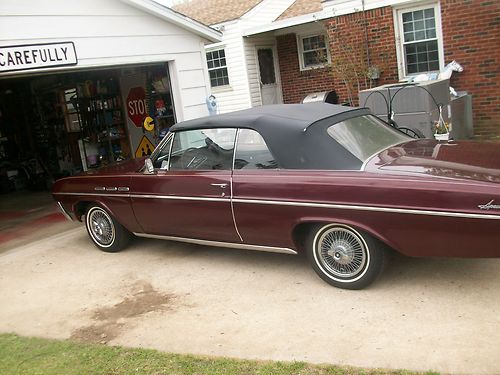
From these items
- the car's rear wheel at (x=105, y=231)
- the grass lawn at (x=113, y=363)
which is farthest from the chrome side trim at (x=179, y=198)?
the grass lawn at (x=113, y=363)

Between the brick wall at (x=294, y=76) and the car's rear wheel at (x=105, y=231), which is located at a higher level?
the brick wall at (x=294, y=76)

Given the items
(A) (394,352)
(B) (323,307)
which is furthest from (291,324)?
(A) (394,352)

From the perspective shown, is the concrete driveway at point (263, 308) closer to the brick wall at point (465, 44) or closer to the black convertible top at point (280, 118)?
the black convertible top at point (280, 118)

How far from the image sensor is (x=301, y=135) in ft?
14.9

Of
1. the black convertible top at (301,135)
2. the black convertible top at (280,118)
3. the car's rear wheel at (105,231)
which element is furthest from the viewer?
the car's rear wheel at (105,231)

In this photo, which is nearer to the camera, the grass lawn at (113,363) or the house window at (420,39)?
the grass lawn at (113,363)

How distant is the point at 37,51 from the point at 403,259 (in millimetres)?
5305

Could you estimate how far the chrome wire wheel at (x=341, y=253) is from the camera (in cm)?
425

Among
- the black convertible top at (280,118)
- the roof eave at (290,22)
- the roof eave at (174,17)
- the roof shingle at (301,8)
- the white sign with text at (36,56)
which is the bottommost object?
the black convertible top at (280,118)

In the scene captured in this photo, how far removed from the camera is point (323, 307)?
415cm

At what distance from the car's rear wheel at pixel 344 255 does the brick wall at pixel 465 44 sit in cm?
791

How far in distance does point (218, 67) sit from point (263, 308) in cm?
1293

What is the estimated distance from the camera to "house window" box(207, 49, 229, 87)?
16.1m

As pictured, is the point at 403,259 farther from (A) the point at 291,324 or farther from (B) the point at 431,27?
(B) the point at 431,27
